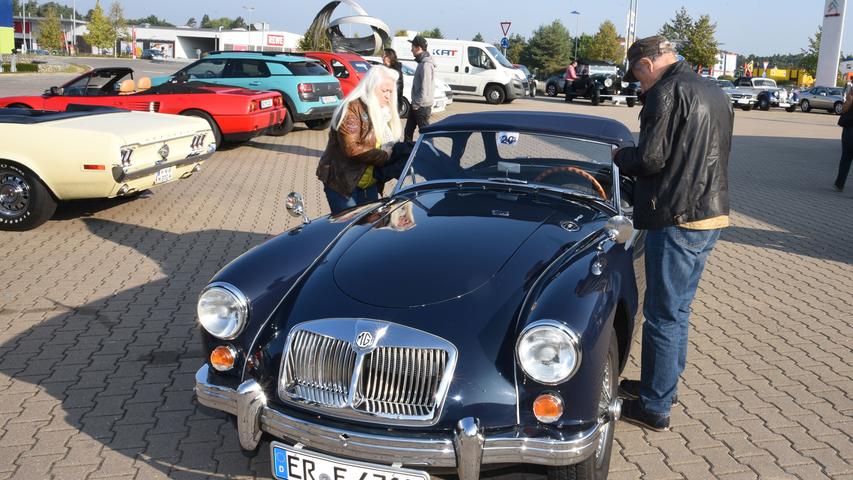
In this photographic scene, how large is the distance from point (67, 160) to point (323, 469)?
5.74m

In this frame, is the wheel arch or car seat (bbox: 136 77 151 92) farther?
car seat (bbox: 136 77 151 92)

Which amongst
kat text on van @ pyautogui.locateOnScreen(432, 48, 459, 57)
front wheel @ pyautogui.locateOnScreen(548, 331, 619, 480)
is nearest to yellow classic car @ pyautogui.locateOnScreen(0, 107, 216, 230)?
front wheel @ pyautogui.locateOnScreen(548, 331, 619, 480)

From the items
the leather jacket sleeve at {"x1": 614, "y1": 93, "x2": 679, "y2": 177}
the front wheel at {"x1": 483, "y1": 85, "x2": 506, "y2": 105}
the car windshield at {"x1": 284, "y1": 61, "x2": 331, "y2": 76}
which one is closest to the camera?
the leather jacket sleeve at {"x1": 614, "y1": 93, "x2": 679, "y2": 177}

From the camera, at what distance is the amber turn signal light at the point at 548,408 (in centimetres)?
313

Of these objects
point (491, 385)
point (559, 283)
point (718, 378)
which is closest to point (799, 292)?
point (718, 378)

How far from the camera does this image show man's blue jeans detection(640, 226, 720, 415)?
402cm

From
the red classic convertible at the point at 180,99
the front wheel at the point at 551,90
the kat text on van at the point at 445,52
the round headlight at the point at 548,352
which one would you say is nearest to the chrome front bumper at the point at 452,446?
the round headlight at the point at 548,352

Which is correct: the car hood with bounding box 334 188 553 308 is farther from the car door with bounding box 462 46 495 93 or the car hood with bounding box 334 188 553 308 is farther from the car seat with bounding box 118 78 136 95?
the car door with bounding box 462 46 495 93

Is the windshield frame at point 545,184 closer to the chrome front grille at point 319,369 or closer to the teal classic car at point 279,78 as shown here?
the chrome front grille at point 319,369

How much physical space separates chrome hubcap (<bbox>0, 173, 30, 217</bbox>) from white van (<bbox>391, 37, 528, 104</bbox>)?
20.7 metres

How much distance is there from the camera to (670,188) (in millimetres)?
3953

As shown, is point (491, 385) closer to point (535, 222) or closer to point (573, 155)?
point (535, 222)

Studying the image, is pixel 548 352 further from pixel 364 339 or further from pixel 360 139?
pixel 360 139

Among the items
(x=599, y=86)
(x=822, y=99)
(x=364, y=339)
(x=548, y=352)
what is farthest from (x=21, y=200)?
(x=822, y=99)
